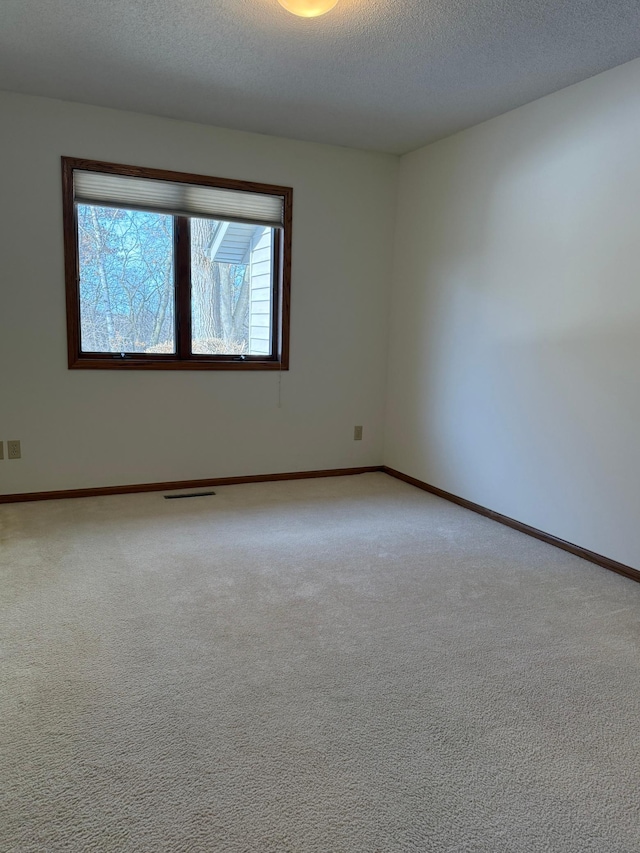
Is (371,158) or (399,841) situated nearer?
(399,841)

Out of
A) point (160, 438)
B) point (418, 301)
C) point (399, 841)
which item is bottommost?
point (399, 841)

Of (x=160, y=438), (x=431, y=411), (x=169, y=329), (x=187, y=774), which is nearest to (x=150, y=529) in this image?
(x=160, y=438)

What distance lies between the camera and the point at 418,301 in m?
4.37

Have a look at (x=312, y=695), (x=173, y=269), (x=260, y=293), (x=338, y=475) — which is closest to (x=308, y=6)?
(x=173, y=269)

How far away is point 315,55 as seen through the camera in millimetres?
2785

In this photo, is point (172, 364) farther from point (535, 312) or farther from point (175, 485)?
point (535, 312)

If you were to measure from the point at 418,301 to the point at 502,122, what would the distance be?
131 centimetres

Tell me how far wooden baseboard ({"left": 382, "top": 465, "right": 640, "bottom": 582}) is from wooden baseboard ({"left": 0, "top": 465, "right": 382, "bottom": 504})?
0.53 meters

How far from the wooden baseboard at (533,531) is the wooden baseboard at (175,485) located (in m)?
0.53

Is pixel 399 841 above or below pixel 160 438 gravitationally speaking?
below

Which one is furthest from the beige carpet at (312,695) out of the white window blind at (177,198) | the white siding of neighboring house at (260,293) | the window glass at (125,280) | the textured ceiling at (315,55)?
the textured ceiling at (315,55)

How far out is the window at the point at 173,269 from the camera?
146 inches

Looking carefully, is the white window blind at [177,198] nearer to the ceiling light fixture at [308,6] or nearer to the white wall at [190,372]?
the white wall at [190,372]

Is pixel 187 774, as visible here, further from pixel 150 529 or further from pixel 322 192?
pixel 322 192
